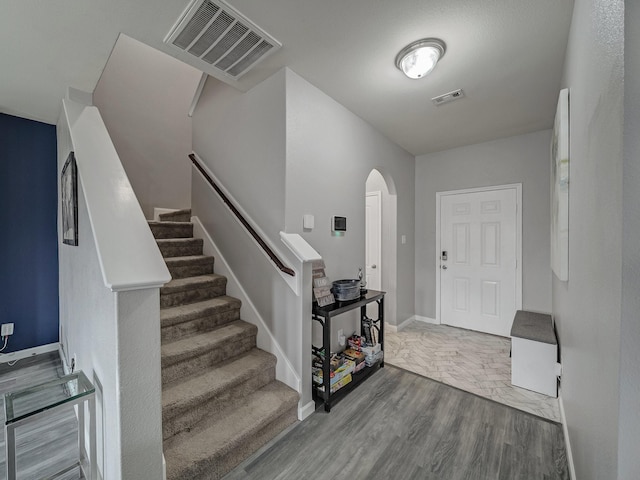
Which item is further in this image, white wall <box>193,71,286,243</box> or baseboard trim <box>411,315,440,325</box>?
baseboard trim <box>411,315,440,325</box>

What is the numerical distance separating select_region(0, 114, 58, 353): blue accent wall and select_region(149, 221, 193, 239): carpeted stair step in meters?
1.18

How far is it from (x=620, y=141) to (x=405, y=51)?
1639mm

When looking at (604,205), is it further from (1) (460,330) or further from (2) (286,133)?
(1) (460,330)

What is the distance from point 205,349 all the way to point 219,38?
7.07 feet

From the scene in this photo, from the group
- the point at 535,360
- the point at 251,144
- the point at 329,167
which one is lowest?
the point at 535,360

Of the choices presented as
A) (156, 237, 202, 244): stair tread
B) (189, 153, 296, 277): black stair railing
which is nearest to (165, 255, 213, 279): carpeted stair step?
(156, 237, 202, 244): stair tread

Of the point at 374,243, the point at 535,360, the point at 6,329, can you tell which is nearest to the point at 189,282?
the point at 6,329

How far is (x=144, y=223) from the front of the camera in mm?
1375

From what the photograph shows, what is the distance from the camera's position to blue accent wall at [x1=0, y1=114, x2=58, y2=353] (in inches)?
108

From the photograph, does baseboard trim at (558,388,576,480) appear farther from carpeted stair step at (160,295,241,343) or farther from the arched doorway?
carpeted stair step at (160,295,241,343)

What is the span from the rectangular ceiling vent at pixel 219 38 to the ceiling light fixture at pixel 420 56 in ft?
2.98

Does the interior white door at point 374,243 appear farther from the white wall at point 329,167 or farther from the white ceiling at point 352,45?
the white ceiling at point 352,45

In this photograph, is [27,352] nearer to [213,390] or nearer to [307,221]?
[213,390]

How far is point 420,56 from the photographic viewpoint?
6.22 feet
